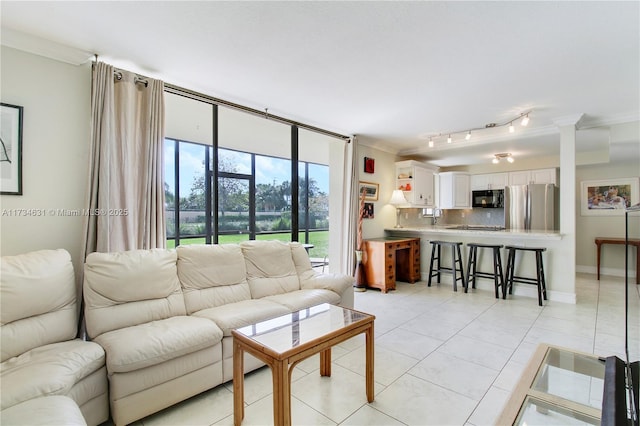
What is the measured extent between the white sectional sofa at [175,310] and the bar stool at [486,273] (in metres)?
2.65

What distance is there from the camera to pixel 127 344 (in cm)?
182

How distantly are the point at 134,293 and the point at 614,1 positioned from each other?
3.66 m

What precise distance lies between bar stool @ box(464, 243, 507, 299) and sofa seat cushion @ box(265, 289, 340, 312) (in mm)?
2717

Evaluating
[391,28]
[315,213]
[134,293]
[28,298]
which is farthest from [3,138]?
[315,213]

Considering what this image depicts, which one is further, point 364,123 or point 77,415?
point 364,123

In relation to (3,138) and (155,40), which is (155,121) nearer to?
(155,40)

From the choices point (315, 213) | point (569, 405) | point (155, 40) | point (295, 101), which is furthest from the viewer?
point (315, 213)

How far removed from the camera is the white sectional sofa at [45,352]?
1.34 m

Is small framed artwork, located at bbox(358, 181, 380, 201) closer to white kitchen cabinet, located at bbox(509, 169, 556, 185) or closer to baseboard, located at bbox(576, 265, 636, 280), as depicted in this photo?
white kitchen cabinet, located at bbox(509, 169, 556, 185)

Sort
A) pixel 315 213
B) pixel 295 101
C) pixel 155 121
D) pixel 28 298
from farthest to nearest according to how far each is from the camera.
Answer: pixel 315 213 < pixel 295 101 < pixel 155 121 < pixel 28 298

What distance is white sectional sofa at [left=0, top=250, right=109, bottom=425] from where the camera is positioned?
4.41 ft

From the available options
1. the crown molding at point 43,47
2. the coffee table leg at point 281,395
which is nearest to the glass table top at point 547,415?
the coffee table leg at point 281,395

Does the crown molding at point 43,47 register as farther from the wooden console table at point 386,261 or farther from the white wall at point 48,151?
the wooden console table at point 386,261

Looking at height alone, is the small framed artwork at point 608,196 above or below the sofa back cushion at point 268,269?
above
